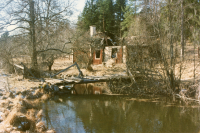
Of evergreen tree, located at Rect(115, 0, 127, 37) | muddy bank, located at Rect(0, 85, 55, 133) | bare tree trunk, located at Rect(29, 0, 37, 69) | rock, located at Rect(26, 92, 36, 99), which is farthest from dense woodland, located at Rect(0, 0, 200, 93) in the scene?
evergreen tree, located at Rect(115, 0, 127, 37)

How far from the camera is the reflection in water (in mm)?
7328

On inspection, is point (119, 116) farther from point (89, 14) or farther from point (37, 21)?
point (89, 14)

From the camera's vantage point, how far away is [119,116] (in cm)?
891

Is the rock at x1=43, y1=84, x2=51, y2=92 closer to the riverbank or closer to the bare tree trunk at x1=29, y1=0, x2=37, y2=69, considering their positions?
the riverbank

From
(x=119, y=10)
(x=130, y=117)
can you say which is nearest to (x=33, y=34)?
(x=130, y=117)

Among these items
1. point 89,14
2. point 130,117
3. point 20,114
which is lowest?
point 130,117

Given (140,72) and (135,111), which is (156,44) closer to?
(140,72)

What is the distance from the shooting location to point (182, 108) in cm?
994

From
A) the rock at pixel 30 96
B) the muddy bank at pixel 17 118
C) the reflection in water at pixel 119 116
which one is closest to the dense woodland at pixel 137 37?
the reflection in water at pixel 119 116

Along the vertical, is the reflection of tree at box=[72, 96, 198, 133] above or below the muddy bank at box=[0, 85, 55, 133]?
below

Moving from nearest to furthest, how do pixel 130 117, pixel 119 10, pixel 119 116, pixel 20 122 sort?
pixel 20 122 < pixel 130 117 < pixel 119 116 < pixel 119 10

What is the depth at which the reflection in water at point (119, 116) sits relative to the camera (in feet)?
24.0

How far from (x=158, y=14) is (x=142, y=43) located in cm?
212

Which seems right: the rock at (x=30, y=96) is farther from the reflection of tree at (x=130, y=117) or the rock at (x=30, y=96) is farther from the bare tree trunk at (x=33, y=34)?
the bare tree trunk at (x=33, y=34)
